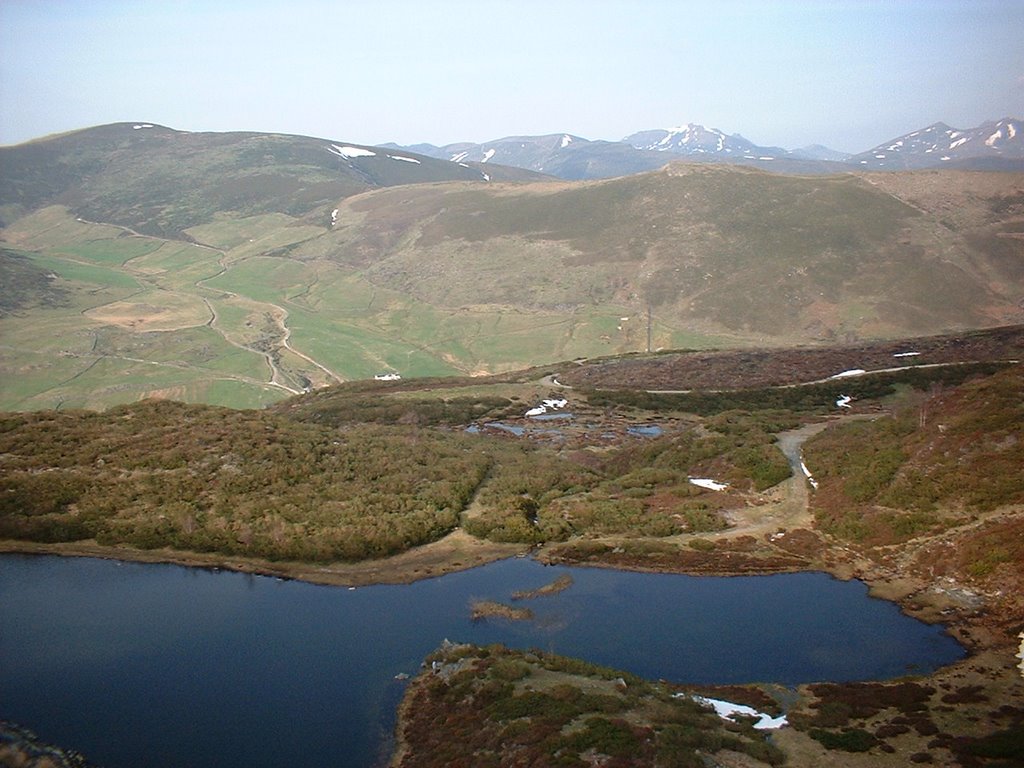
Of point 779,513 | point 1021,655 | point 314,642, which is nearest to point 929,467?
point 779,513

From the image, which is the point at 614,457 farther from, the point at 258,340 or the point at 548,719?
the point at 258,340

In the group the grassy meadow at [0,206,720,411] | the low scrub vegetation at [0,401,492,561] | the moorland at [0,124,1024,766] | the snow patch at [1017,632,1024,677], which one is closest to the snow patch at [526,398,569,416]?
the moorland at [0,124,1024,766]

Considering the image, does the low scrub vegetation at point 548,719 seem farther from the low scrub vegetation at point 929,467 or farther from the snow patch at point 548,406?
the snow patch at point 548,406

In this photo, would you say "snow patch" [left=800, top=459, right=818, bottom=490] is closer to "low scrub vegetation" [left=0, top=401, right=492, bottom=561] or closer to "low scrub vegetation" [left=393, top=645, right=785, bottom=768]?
"low scrub vegetation" [left=0, top=401, right=492, bottom=561]

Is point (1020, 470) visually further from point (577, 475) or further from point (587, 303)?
point (587, 303)

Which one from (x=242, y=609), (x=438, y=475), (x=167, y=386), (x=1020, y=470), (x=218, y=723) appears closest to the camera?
(x=218, y=723)

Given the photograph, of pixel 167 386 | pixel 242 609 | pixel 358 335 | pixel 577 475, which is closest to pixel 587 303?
pixel 358 335

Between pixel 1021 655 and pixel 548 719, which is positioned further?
pixel 1021 655
